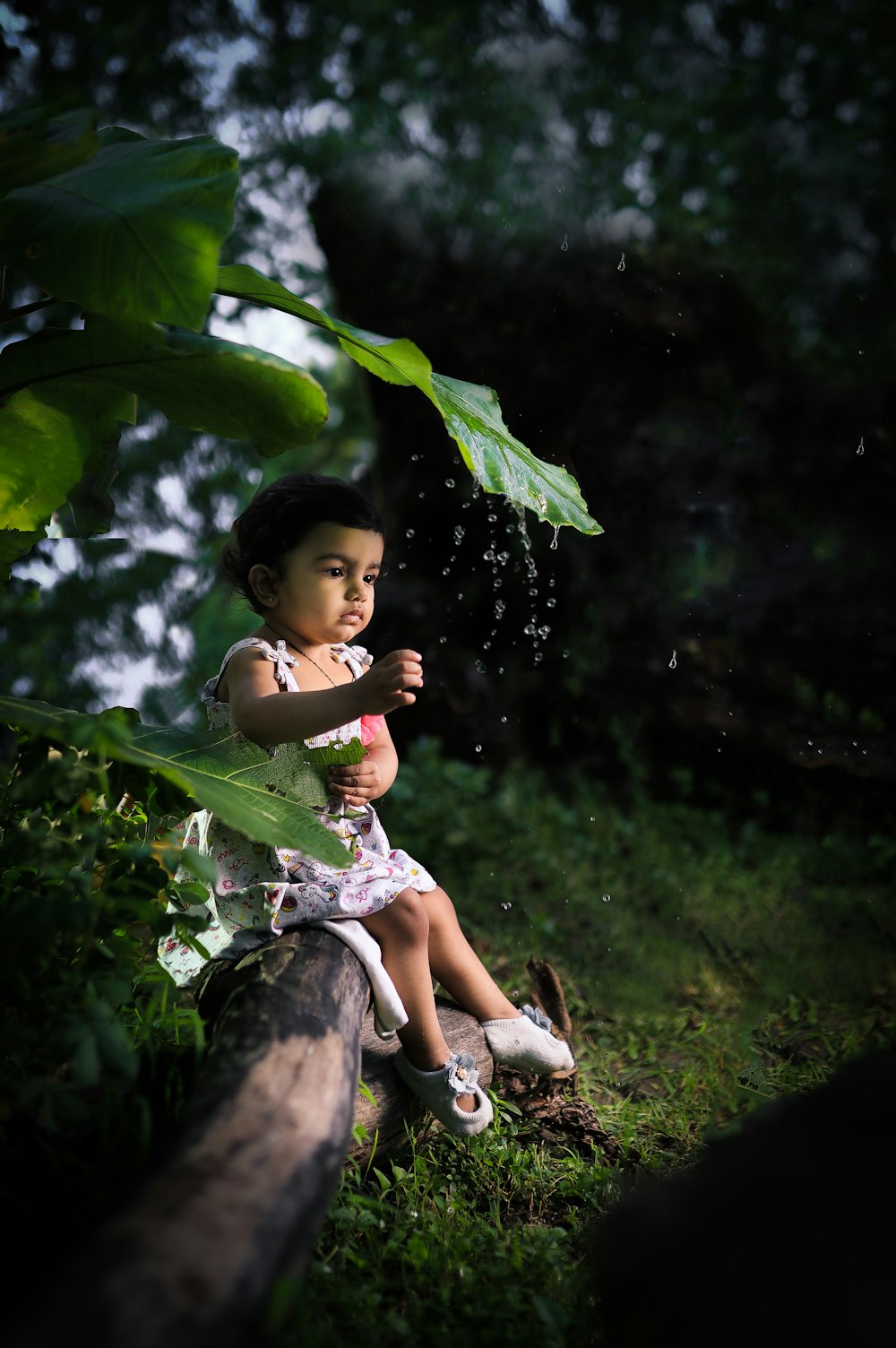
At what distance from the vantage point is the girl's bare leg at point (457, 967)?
2.07 m

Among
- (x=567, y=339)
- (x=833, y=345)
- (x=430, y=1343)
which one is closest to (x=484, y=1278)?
(x=430, y=1343)

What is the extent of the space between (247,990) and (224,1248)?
0.64 m

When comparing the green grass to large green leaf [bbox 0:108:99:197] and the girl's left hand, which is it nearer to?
the girl's left hand

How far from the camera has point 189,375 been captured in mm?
1731

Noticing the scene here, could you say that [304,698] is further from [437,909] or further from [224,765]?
[437,909]

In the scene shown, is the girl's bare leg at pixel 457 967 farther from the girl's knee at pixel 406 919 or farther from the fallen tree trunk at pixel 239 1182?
the fallen tree trunk at pixel 239 1182

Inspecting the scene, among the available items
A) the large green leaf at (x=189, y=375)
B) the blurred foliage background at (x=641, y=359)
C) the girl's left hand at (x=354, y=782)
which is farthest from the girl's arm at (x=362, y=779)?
the blurred foliage background at (x=641, y=359)

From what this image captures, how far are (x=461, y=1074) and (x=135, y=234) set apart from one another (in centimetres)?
158

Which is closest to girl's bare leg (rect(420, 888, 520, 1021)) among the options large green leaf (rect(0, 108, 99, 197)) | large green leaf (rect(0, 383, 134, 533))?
large green leaf (rect(0, 383, 134, 533))

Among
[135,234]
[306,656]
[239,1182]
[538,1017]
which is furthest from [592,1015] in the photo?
[135,234]

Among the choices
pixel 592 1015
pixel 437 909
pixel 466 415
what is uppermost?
pixel 466 415

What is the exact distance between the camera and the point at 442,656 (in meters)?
4.87

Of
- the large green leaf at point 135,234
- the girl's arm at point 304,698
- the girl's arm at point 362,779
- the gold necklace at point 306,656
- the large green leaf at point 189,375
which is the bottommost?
the girl's arm at point 362,779

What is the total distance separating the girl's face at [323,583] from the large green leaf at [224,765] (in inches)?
12.4
